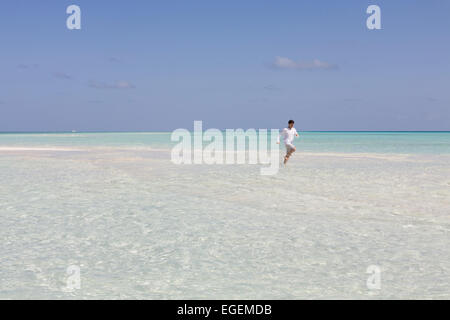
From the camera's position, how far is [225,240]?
6.86m

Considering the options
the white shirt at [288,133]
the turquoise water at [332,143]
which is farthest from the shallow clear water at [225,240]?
the turquoise water at [332,143]

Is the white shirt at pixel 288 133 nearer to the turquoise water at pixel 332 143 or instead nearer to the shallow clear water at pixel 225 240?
the shallow clear water at pixel 225 240

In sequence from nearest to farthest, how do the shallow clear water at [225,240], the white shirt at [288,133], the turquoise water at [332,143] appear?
the shallow clear water at [225,240], the white shirt at [288,133], the turquoise water at [332,143]

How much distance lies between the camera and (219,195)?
1130 cm

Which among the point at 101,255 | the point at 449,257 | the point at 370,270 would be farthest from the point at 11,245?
the point at 449,257

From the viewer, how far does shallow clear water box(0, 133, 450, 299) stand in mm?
4965

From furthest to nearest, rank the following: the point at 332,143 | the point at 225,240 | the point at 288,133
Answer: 1. the point at 332,143
2. the point at 288,133
3. the point at 225,240

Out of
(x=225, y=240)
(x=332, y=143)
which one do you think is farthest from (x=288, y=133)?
(x=332, y=143)

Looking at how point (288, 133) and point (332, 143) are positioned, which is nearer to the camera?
point (288, 133)

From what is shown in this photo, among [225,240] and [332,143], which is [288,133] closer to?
[225,240]

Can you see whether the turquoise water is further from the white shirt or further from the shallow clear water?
the shallow clear water

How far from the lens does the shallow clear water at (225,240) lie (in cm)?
496

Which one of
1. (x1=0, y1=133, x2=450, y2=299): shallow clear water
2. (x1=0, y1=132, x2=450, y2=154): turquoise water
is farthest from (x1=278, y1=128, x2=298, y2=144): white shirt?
(x1=0, y1=132, x2=450, y2=154): turquoise water

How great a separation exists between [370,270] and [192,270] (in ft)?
7.05
